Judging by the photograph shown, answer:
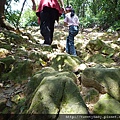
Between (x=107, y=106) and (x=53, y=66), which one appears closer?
(x=107, y=106)

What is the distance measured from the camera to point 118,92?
8.38 ft

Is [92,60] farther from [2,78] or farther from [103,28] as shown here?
[103,28]

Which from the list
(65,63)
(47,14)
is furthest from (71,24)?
(65,63)

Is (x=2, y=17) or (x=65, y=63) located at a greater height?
(x=2, y=17)

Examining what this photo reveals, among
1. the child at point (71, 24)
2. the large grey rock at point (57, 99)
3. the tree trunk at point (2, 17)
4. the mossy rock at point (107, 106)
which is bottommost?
the mossy rock at point (107, 106)

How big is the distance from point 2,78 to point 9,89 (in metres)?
0.33

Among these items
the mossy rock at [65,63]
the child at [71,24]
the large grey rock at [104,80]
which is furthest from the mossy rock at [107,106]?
the child at [71,24]

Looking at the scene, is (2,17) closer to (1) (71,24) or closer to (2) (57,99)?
(1) (71,24)

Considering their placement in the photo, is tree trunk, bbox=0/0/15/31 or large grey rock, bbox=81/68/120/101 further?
tree trunk, bbox=0/0/15/31

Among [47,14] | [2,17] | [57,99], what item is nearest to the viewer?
[57,99]

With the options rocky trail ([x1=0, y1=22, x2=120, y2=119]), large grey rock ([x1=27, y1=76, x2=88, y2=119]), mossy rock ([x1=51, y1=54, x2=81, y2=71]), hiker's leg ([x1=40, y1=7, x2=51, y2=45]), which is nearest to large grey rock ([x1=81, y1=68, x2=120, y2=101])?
rocky trail ([x1=0, y1=22, x2=120, y2=119])

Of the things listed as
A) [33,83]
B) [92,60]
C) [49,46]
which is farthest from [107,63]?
[33,83]

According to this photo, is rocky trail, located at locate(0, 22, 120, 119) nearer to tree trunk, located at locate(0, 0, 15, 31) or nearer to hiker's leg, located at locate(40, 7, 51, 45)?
hiker's leg, located at locate(40, 7, 51, 45)

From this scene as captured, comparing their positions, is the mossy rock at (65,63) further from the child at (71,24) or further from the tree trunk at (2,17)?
the tree trunk at (2,17)
